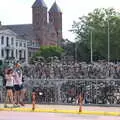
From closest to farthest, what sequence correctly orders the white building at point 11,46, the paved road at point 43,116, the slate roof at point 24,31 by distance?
the paved road at point 43,116 < the white building at point 11,46 < the slate roof at point 24,31

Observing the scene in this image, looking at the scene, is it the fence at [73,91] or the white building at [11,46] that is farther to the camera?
the white building at [11,46]

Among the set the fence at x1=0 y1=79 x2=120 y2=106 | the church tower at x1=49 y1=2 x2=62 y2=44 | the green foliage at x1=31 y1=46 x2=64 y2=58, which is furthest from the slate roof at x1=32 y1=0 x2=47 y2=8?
the fence at x1=0 y1=79 x2=120 y2=106

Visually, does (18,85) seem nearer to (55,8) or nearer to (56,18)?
(56,18)

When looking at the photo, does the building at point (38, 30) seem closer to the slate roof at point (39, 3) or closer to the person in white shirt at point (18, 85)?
the slate roof at point (39, 3)

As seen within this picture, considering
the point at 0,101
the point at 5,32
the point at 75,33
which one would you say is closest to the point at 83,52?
the point at 75,33

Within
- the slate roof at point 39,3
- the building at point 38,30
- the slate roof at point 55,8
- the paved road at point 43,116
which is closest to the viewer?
the paved road at point 43,116

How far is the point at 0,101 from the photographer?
21.4 meters

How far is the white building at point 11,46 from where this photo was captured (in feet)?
418

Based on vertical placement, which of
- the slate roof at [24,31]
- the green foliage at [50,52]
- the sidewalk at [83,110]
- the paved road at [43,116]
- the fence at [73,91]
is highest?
the slate roof at [24,31]

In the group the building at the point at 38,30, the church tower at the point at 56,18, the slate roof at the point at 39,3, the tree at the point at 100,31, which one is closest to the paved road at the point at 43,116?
the tree at the point at 100,31

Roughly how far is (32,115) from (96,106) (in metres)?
4.33

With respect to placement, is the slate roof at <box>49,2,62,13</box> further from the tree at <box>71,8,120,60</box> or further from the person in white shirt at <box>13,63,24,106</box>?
the person in white shirt at <box>13,63,24,106</box>

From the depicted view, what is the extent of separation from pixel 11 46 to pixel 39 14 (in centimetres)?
2860

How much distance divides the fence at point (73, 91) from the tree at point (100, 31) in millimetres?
64748
